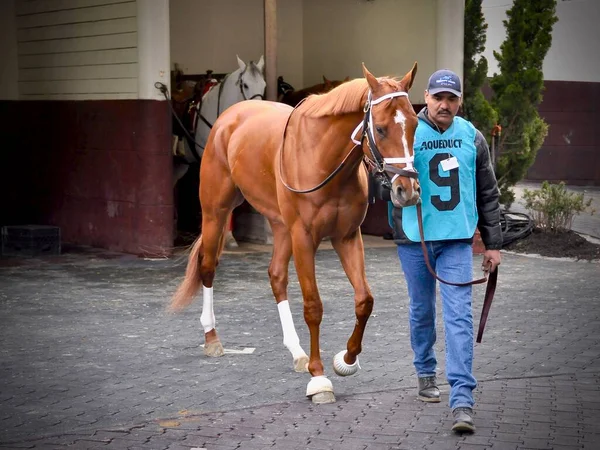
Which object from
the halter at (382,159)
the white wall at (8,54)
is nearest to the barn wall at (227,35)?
the white wall at (8,54)

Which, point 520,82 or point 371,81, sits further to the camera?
point 520,82

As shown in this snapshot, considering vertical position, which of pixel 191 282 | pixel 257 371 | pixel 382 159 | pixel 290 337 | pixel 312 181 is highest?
pixel 382 159

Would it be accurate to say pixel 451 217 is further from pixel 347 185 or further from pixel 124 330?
pixel 124 330

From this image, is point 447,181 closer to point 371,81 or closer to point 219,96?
point 371,81

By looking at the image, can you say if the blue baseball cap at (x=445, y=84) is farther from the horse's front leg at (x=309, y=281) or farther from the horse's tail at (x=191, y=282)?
the horse's tail at (x=191, y=282)

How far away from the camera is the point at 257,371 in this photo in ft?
23.6

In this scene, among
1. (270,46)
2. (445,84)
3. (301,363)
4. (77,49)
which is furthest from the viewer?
(77,49)

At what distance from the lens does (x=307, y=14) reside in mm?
15930

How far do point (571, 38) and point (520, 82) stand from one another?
7.70 m

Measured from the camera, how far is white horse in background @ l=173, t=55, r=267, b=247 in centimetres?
1296

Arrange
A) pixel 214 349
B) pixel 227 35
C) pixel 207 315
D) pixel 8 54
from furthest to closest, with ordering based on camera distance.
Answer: pixel 227 35
pixel 8 54
pixel 207 315
pixel 214 349

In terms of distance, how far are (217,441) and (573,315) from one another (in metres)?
4.46

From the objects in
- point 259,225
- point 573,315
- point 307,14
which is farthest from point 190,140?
point 573,315

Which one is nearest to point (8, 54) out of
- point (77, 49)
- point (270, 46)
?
point (77, 49)
